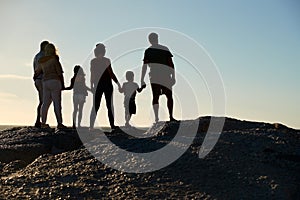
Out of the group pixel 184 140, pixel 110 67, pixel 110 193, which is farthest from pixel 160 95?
pixel 110 193

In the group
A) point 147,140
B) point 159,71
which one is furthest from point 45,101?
point 147,140

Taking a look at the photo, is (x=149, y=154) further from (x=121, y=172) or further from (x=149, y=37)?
(x=149, y=37)

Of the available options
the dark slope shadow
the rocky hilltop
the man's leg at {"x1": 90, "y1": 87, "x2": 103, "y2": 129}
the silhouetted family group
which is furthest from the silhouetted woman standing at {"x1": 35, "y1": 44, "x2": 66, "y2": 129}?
the rocky hilltop

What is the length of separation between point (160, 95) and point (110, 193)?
14.9ft

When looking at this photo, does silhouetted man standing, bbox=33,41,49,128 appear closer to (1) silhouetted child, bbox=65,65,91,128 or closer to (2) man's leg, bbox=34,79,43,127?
(2) man's leg, bbox=34,79,43,127

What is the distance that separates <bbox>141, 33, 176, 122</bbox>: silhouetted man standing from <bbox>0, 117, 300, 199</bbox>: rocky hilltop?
5.29 ft

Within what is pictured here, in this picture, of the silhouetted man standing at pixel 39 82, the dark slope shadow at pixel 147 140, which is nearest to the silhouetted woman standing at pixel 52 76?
the silhouetted man standing at pixel 39 82

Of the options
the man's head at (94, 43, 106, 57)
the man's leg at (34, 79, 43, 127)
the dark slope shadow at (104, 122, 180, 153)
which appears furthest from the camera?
the man's leg at (34, 79, 43, 127)

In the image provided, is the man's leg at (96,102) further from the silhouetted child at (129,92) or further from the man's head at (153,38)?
the silhouetted child at (129,92)

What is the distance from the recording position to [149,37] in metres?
11.3

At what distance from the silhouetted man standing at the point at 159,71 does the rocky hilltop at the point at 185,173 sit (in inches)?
63.5

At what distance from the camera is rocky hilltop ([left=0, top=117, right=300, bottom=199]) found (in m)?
6.97

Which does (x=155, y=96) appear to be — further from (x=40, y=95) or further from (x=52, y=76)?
(x=40, y=95)

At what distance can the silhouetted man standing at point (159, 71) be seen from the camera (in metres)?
11.3
